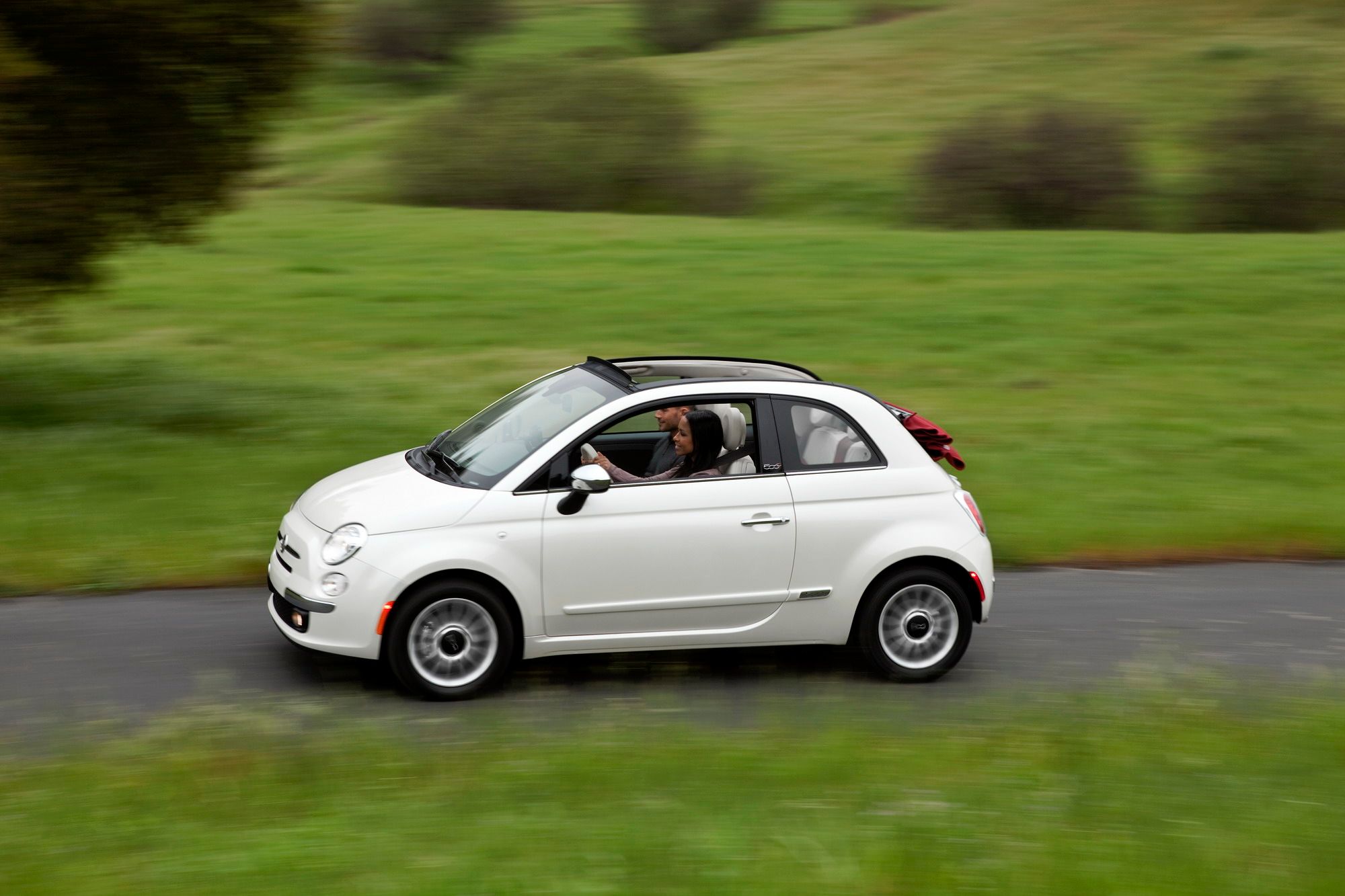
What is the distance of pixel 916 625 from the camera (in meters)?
8.11

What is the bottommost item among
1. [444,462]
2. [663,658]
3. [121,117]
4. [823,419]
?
[663,658]

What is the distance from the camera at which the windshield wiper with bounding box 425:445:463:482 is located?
7.93 m

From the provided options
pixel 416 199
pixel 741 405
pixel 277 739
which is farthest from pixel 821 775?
pixel 416 199

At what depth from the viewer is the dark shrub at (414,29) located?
5544 cm

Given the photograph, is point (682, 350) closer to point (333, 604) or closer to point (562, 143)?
point (333, 604)

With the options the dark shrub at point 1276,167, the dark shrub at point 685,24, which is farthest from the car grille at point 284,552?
the dark shrub at point 685,24

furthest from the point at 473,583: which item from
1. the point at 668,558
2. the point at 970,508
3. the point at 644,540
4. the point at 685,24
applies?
the point at 685,24

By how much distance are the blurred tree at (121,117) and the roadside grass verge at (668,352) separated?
158 centimetres

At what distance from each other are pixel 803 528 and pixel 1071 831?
2.73 meters

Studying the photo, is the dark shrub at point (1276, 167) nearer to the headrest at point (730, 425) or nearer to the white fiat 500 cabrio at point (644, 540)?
the white fiat 500 cabrio at point (644, 540)

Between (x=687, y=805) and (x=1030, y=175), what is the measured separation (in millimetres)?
26597

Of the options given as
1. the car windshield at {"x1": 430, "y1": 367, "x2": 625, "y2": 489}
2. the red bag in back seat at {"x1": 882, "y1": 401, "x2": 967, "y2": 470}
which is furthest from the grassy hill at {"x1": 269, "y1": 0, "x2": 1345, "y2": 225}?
the car windshield at {"x1": 430, "y1": 367, "x2": 625, "y2": 489}

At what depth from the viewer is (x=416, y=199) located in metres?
32.3

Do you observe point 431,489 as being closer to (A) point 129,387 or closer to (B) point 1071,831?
(B) point 1071,831
